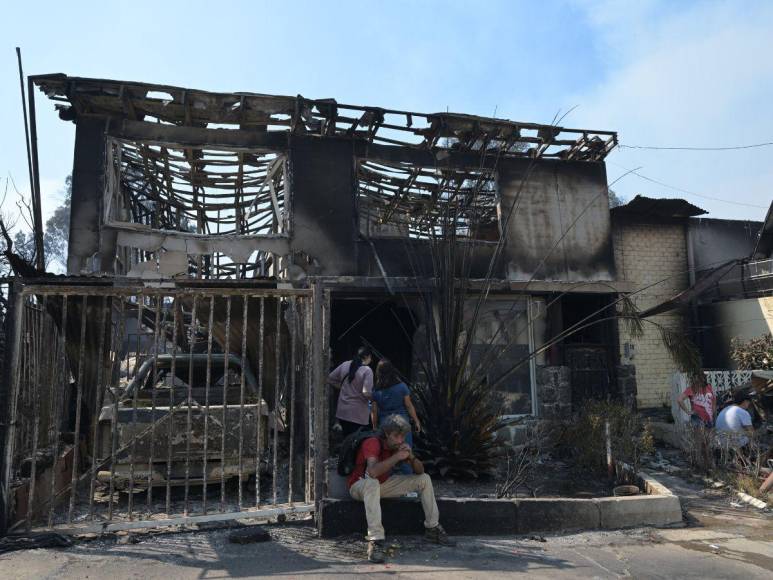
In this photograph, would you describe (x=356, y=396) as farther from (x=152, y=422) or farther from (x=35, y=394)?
(x=35, y=394)

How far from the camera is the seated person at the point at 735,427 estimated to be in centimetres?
761

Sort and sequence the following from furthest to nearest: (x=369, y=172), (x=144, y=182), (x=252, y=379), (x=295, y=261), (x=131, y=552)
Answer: (x=144, y=182)
(x=369, y=172)
(x=295, y=261)
(x=252, y=379)
(x=131, y=552)

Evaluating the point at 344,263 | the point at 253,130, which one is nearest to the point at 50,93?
the point at 253,130

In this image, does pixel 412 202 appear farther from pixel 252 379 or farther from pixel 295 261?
pixel 252 379

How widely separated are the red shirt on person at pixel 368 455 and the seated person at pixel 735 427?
508 centimetres

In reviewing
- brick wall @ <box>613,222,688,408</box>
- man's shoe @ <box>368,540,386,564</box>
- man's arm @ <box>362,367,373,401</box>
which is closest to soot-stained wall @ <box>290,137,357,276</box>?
man's arm @ <box>362,367,373,401</box>

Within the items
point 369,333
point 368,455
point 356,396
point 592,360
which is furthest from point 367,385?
point 592,360

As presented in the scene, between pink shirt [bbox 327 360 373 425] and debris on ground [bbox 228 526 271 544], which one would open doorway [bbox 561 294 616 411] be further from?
debris on ground [bbox 228 526 271 544]

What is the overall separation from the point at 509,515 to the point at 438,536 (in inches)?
33.1

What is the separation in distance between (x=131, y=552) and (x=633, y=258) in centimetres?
1296

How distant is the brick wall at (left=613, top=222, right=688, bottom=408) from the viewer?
14.0 meters

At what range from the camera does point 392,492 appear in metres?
5.05

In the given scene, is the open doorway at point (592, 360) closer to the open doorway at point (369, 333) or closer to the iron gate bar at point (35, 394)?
the open doorway at point (369, 333)

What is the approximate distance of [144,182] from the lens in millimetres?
12047
